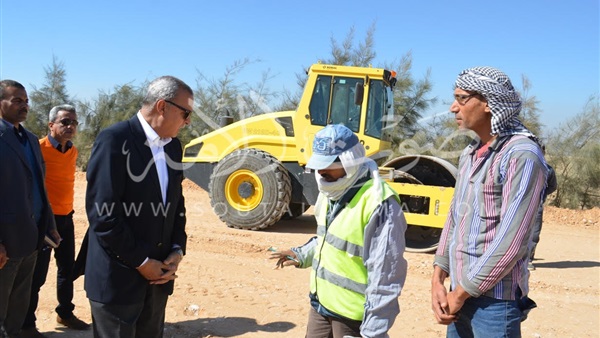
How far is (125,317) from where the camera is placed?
9.37 ft

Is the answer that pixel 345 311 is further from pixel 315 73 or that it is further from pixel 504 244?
pixel 315 73

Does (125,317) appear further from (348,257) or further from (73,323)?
(73,323)

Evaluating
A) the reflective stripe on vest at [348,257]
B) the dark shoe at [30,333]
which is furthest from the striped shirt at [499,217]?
the dark shoe at [30,333]

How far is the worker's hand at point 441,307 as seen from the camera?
8.57 ft

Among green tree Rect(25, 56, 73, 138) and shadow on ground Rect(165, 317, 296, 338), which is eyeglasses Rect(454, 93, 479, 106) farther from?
green tree Rect(25, 56, 73, 138)

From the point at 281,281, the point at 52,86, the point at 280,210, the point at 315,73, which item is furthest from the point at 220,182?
the point at 52,86

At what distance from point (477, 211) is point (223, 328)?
3.13 meters

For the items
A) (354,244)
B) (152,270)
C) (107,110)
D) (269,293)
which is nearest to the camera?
(354,244)

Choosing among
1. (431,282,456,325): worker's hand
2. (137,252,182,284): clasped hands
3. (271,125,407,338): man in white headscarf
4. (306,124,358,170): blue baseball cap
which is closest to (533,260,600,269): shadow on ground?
(431,282,456,325): worker's hand

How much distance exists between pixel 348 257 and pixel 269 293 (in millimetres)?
3497

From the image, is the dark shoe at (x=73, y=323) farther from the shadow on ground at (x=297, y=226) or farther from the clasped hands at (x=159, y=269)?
the shadow on ground at (x=297, y=226)

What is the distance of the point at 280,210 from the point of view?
9.53 metres

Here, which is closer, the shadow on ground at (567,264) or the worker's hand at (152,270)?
the worker's hand at (152,270)

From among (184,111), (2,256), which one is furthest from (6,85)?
(184,111)
